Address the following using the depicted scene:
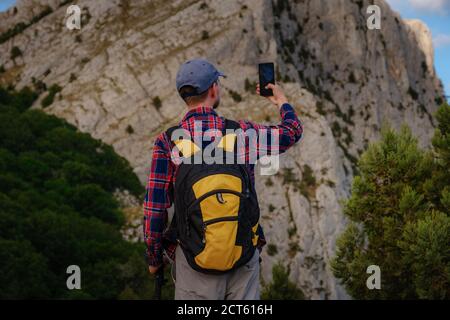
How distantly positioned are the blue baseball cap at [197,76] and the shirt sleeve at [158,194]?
1.35ft

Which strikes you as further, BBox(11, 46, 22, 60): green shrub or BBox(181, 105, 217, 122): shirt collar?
BBox(11, 46, 22, 60): green shrub

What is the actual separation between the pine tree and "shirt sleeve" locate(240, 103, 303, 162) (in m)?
9.98

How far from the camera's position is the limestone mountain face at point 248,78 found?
38156 mm

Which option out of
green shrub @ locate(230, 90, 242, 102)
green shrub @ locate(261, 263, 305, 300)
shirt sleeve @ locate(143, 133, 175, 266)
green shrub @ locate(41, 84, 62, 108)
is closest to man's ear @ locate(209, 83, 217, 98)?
shirt sleeve @ locate(143, 133, 175, 266)

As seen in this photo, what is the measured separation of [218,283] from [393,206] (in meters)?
12.2

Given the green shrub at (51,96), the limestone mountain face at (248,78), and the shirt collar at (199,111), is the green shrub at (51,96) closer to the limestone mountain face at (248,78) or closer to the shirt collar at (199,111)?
the limestone mountain face at (248,78)

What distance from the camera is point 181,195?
3.79 m

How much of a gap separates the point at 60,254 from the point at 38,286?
14.7 ft

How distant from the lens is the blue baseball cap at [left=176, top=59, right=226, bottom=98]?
13.0 ft

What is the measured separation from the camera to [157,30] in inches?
1788

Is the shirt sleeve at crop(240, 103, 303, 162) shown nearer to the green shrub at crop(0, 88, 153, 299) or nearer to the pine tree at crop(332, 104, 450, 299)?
the pine tree at crop(332, 104, 450, 299)

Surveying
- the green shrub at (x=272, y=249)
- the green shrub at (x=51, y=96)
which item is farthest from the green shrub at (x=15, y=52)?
the green shrub at (x=272, y=249)

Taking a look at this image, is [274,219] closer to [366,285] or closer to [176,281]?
[366,285]
